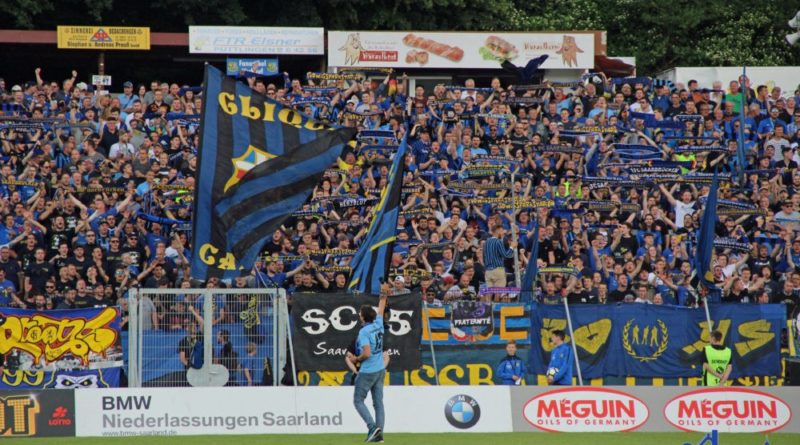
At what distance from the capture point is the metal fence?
19.6m

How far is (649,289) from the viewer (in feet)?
79.0

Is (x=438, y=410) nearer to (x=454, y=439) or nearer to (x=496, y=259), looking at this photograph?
(x=454, y=439)

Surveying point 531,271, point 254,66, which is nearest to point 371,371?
point 531,271

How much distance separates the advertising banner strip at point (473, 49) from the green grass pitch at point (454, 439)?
17.8m

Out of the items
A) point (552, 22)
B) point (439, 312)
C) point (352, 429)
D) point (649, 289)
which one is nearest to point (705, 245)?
point (649, 289)

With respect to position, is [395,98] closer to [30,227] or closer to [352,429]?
[30,227]

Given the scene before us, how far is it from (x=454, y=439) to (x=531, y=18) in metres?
29.6

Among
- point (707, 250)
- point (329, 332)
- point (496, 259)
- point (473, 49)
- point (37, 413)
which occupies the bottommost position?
point (37, 413)

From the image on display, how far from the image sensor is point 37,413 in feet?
61.6

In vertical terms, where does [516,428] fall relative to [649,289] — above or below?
below

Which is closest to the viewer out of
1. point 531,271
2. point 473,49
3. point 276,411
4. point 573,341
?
point 276,411

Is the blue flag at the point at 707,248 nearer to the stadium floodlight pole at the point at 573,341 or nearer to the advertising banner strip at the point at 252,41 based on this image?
the stadium floodlight pole at the point at 573,341

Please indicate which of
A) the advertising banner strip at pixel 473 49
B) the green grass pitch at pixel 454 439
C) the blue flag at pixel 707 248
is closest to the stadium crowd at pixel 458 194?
the blue flag at pixel 707 248

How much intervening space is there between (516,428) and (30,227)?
406 inches
